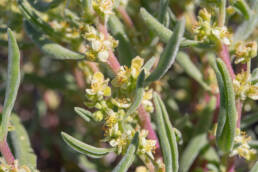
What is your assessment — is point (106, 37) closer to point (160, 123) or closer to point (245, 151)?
point (160, 123)

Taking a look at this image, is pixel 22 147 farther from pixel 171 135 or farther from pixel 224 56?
pixel 224 56

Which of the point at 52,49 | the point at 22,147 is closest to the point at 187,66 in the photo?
the point at 52,49

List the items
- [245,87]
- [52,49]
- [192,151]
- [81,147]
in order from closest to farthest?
[81,147]
[245,87]
[52,49]
[192,151]

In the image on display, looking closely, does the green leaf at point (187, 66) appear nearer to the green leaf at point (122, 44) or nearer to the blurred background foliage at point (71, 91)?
the blurred background foliage at point (71, 91)

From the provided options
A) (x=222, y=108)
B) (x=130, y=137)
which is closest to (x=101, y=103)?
(x=130, y=137)

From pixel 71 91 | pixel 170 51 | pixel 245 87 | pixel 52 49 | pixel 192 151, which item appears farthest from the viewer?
pixel 71 91

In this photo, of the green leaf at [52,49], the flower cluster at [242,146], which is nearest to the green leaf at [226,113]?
the flower cluster at [242,146]
